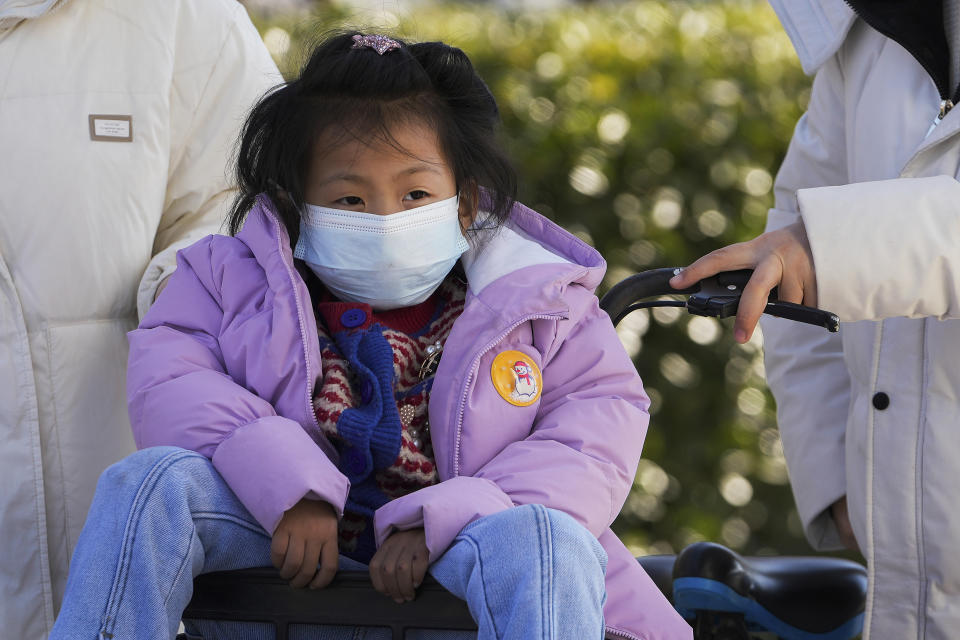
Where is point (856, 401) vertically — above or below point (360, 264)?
below

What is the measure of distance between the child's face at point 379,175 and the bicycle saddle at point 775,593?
3.13ft

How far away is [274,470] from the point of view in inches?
78.0

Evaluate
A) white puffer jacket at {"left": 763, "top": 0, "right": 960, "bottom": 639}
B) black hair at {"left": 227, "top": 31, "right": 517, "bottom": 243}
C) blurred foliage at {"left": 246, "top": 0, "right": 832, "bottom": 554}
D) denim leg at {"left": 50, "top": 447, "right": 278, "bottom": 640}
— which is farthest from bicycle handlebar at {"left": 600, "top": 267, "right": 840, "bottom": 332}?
blurred foliage at {"left": 246, "top": 0, "right": 832, "bottom": 554}

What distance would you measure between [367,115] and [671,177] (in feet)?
7.84

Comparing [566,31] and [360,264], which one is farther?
[566,31]

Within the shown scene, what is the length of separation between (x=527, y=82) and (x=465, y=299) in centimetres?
234

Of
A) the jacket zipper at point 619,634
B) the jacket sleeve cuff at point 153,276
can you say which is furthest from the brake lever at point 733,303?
the jacket sleeve cuff at point 153,276

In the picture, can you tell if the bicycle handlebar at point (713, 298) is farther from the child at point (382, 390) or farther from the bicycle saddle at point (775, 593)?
the bicycle saddle at point (775, 593)

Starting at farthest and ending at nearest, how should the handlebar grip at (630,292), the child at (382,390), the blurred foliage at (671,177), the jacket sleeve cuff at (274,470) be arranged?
the blurred foliage at (671,177), the handlebar grip at (630,292), the jacket sleeve cuff at (274,470), the child at (382,390)

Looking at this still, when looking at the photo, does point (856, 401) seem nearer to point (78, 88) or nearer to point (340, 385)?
point (340, 385)

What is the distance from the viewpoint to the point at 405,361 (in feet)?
7.85

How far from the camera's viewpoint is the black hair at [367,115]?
96.3 inches

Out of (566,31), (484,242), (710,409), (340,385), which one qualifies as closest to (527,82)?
(566,31)

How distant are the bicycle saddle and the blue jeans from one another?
2.61ft
